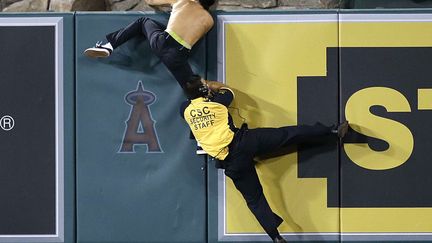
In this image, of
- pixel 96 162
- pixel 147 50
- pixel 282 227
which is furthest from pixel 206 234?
pixel 147 50

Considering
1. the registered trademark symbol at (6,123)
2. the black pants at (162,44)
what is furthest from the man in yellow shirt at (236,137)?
the registered trademark symbol at (6,123)

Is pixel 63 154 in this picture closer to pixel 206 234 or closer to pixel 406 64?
pixel 206 234

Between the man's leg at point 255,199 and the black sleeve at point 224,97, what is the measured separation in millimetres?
536

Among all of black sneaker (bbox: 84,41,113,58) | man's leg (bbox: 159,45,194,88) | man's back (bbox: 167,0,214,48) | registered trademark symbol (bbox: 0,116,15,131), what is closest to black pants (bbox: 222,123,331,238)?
man's leg (bbox: 159,45,194,88)

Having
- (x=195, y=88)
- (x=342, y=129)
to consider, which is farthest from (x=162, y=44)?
(x=342, y=129)

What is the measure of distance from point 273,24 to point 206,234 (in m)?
1.87

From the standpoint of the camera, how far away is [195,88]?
6.87 meters

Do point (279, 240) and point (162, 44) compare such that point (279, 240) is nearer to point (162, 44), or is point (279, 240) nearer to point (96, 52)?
point (162, 44)

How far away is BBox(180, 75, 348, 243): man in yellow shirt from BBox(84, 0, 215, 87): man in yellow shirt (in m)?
0.20

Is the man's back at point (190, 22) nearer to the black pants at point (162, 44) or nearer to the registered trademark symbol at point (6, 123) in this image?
the black pants at point (162, 44)

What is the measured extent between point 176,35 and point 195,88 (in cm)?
46

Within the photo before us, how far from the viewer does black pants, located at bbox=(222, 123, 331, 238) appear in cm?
692

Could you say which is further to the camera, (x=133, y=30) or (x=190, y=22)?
(x=133, y=30)

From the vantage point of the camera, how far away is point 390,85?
720 centimetres
